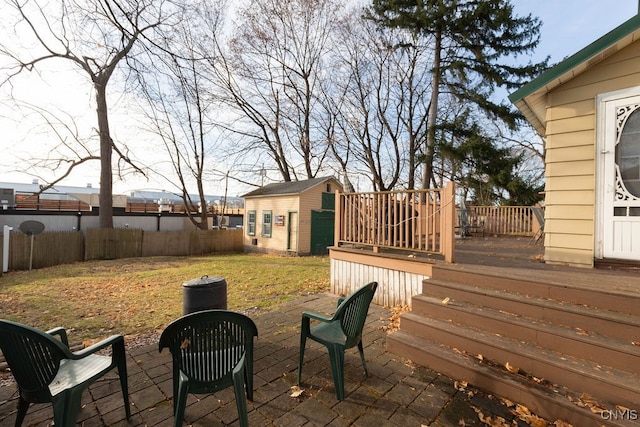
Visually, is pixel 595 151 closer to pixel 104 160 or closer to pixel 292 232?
pixel 292 232

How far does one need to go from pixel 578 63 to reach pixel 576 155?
4.15 ft

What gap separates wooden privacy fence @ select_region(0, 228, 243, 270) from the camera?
410 inches

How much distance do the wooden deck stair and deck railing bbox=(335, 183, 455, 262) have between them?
83 centimetres

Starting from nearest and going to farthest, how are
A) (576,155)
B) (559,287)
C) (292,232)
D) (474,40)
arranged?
(559,287) < (576,155) < (474,40) < (292,232)

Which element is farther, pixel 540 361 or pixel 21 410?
pixel 540 361

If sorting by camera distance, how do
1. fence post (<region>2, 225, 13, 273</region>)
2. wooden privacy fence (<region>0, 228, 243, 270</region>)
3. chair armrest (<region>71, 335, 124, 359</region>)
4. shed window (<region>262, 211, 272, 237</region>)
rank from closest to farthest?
chair armrest (<region>71, 335, 124, 359</region>) < fence post (<region>2, 225, 13, 273</region>) < wooden privacy fence (<region>0, 228, 243, 270</region>) < shed window (<region>262, 211, 272, 237</region>)

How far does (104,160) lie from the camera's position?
13.9 metres

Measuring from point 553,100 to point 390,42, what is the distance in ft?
40.4

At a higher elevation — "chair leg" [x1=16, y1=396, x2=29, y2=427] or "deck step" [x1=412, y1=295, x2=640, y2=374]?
"deck step" [x1=412, y1=295, x2=640, y2=374]

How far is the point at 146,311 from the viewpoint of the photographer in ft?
16.9

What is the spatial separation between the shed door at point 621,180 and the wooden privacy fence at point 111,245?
52.0 feet

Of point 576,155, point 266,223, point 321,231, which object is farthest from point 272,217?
point 576,155

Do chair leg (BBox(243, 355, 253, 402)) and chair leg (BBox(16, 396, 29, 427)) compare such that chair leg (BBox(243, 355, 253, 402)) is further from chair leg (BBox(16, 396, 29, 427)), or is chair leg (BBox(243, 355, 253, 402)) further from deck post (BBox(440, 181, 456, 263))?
deck post (BBox(440, 181, 456, 263))

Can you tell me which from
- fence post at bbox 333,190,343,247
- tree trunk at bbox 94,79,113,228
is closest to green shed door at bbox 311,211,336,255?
fence post at bbox 333,190,343,247
